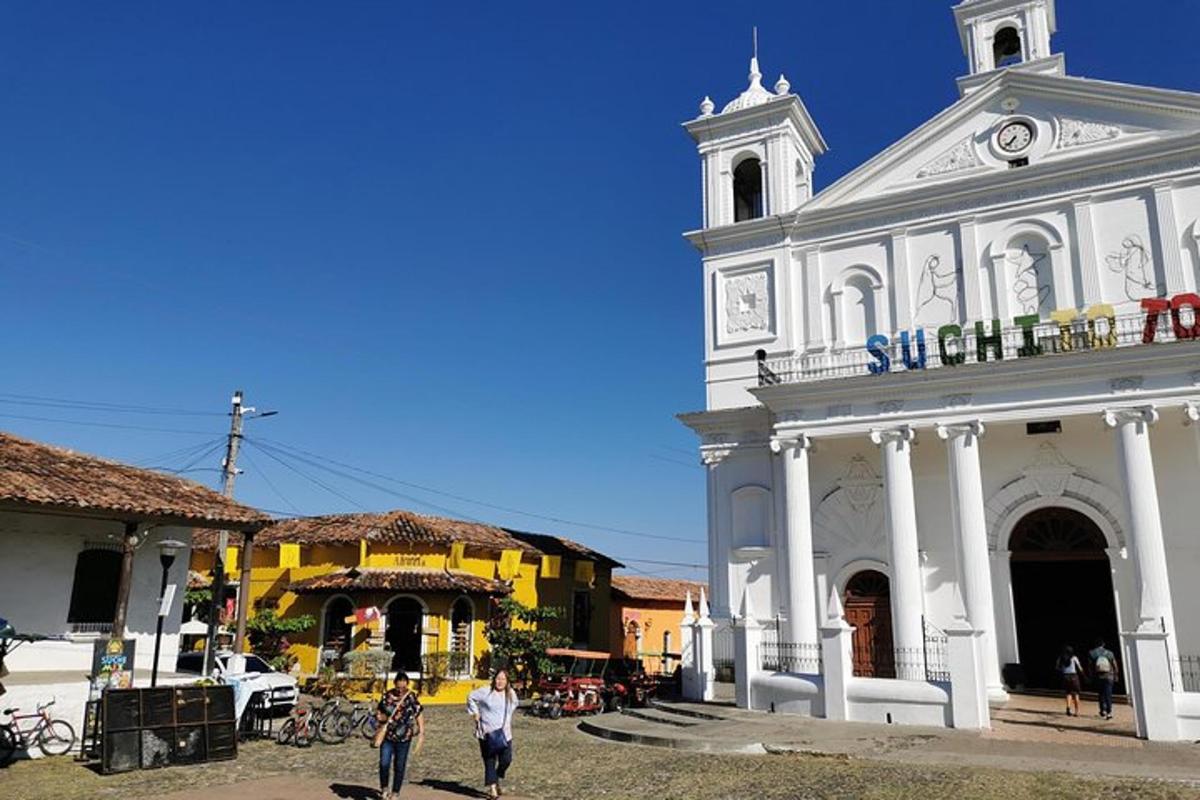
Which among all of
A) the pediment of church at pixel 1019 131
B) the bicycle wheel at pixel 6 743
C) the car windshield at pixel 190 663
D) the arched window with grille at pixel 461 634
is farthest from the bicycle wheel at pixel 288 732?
the pediment of church at pixel 1019 131

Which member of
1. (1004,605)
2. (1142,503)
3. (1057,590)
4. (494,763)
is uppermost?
(1142,503)

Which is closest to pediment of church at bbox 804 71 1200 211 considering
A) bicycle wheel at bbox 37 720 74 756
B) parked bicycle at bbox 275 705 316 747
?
parked bicycle at bbox 275 705 316 747

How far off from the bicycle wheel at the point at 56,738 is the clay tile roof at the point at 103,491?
11.8 feet

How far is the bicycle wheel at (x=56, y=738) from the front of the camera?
14.1 metres

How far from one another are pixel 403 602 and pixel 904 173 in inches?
699

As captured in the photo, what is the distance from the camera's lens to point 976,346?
1934 centimetres

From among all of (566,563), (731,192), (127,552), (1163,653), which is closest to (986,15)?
(731,192)

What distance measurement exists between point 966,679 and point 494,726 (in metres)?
9.01

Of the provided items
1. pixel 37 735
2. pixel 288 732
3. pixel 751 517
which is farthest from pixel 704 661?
pixel 37 735

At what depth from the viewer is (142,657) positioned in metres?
19.3

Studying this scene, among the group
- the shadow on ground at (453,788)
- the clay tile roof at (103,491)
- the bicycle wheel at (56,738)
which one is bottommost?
the shadow on ground at (453,788)

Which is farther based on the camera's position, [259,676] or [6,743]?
[259,676]

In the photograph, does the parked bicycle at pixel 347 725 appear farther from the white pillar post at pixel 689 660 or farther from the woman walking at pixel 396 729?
the white pillar post at pixel 689 660

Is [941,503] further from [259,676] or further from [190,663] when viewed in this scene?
[190,663]
